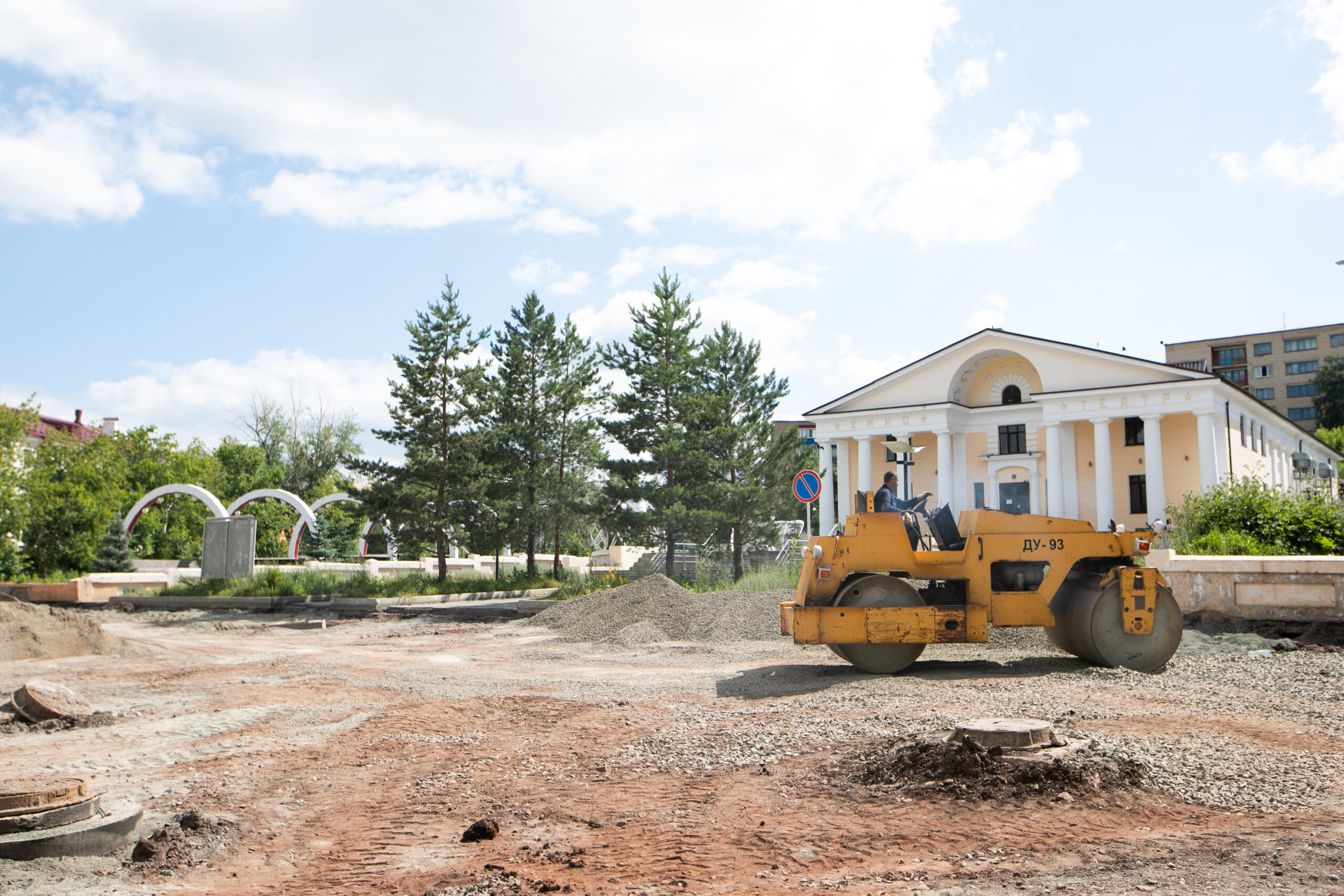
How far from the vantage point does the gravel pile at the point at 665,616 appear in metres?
16.9

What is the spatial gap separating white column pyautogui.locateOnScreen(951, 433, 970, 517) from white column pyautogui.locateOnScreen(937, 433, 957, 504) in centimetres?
42

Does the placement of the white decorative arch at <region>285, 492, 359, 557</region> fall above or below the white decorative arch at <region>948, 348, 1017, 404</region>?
below

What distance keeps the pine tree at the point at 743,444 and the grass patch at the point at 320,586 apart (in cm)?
694

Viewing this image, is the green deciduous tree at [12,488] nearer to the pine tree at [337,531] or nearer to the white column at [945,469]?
the pine tree at [337,531]

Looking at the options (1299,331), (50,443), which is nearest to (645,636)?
(50,443)

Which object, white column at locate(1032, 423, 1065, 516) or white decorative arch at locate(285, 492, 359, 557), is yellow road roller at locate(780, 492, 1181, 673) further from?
white decorative arch at locate(285, 492, 359, 557)

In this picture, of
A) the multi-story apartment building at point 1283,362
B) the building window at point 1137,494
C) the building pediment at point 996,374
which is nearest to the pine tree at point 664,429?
the building pediment at point 996,374

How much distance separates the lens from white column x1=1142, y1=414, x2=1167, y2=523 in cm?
3750

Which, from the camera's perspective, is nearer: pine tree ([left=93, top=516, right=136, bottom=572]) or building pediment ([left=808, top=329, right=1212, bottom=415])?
pine tree ([left=93, top=516, right=136, bottom=572])

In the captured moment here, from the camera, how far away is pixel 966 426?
144ft

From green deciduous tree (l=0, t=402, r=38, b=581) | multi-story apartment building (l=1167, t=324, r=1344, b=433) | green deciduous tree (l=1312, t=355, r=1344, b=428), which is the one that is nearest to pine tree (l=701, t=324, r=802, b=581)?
green deciduous tree (l=0, t=402, r=38, b=581)

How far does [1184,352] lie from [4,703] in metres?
130

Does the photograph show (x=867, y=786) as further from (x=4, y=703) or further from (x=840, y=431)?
(x=840, y=431)

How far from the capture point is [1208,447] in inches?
1441
